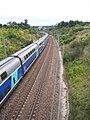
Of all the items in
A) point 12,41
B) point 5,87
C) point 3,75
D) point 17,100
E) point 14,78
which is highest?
point 3,75

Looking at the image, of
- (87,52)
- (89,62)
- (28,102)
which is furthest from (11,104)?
(87,52)

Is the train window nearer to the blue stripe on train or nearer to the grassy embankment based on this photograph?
the blue stripe on train

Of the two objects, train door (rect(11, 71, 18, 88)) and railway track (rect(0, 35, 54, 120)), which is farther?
train door (rect(11, 71, 18, 88))

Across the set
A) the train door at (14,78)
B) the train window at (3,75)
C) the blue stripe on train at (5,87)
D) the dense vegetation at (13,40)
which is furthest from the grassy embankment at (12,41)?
the train window at (3,75)

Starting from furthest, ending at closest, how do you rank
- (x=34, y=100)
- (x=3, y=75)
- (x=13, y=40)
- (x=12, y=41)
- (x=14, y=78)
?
(x=13, y=40), (x=12, y=41), (x=14, y=78), (x=34, y=100), (x=3, y=75)

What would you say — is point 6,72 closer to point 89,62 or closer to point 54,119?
point 54,119

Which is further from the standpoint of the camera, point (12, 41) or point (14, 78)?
point (12, 41)

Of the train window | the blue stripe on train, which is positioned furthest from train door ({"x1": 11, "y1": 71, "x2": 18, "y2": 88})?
the train window

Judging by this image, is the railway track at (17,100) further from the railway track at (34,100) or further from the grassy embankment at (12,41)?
the grassy embankment at (12,41)

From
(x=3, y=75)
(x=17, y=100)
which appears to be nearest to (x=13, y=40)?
(x=17, y=100)

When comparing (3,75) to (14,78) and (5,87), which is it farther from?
(14,78)

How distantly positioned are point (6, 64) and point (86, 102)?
7.37 meters

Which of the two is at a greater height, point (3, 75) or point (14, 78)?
point (3, 75)

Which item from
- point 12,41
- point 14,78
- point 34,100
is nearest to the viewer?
point 34,100
